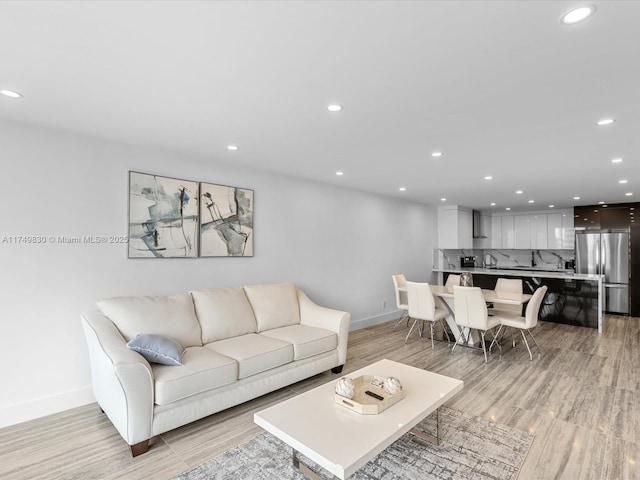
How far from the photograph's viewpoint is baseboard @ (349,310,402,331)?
19.0 feet

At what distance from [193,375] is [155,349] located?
377 millimetres

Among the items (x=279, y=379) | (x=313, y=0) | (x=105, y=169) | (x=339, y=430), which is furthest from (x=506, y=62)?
(x=105, y=169)

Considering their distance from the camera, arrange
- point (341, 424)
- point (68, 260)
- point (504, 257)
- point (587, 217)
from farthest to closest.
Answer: point (504, 257), point (587, 217), point (68, 260), point (341, 424)

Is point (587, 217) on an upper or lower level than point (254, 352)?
upper

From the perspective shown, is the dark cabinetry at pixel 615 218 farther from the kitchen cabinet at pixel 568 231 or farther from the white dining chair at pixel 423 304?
the white dining chair at pixel 423 304

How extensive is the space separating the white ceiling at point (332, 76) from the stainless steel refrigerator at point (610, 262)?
15.4ft

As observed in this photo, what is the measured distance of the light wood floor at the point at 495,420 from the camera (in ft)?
7.13

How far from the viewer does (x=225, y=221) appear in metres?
4.06

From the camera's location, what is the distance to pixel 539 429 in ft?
8.61

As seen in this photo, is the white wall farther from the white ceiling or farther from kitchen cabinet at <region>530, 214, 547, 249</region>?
kitchen cabinet at <region>530, 214, 547, 249</region>

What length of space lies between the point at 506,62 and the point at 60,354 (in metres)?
4.04

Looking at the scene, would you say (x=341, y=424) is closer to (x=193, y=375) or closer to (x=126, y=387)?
(x=193, y=375)

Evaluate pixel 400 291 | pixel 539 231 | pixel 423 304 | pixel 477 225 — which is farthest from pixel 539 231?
pixel 423 304

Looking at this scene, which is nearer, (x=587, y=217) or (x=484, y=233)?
(x=587, y=217)
